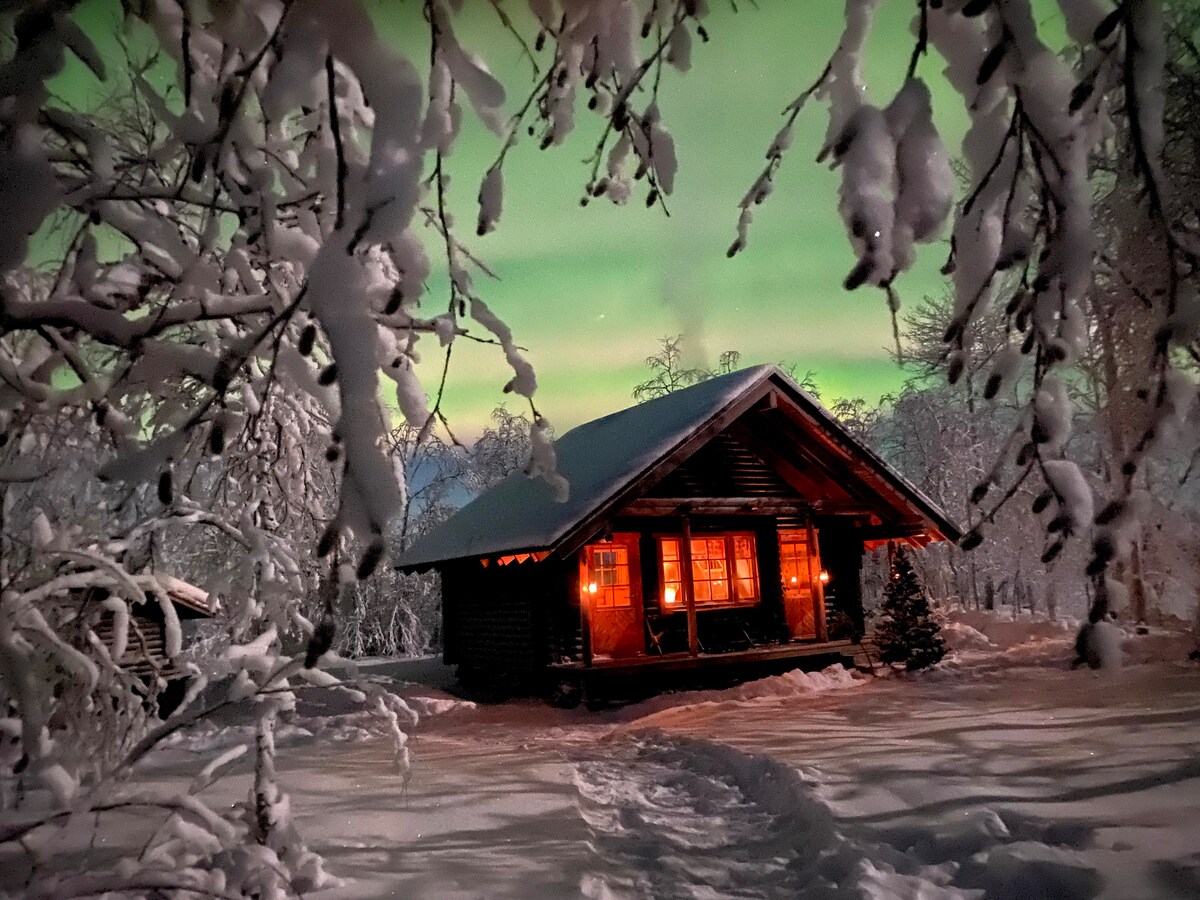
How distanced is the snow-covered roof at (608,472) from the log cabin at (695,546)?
5 cm

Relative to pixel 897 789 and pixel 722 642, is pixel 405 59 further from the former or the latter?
pixel 722 642

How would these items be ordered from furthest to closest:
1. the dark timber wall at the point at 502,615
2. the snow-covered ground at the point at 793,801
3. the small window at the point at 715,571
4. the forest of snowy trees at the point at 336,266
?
the small window at the point at 715,571, the dark timber wall at the point at 502,615, the snow-covered ground at the point at 793,801, the forest of snowy trees at the point at 336,266

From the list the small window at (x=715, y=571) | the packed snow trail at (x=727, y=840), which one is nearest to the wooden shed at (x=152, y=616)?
the packed snow trail at (x=727, y=840)

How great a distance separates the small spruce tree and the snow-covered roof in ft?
5.40

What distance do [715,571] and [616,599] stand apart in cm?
221

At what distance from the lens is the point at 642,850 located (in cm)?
561

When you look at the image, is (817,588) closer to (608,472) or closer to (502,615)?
(608,472)

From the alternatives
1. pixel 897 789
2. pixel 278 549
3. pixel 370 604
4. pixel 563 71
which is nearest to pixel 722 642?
pixel 897 789

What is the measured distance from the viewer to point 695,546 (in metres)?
14.6

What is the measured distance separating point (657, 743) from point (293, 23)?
369 inches

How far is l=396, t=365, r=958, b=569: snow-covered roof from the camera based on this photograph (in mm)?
11766

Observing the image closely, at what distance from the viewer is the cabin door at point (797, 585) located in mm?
14953

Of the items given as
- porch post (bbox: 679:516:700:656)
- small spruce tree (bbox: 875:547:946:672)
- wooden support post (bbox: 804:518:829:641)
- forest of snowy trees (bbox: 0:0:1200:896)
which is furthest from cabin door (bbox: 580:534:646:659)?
forest of snowy trees (bbox: 0:0:1200:896)

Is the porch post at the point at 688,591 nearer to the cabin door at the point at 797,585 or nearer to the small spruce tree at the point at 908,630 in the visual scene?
the cabin door at the point at 797,585
